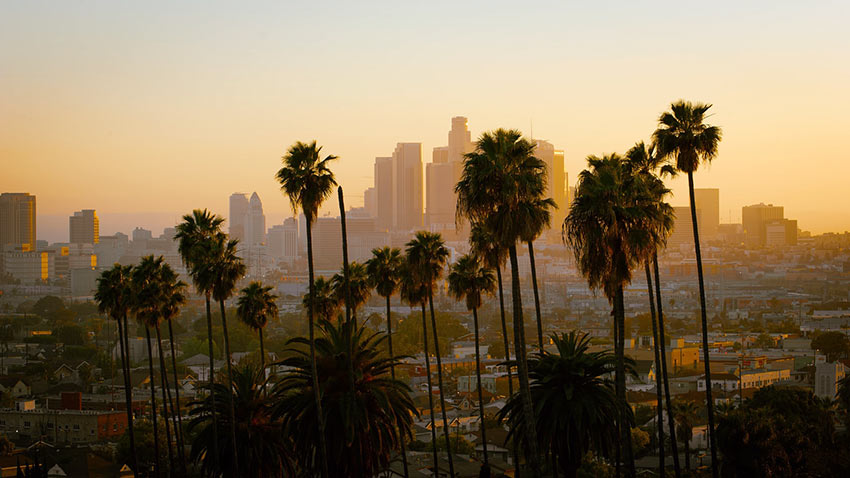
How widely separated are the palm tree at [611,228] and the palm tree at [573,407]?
4.06 ft

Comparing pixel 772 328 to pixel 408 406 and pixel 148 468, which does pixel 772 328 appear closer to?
pixel 148 468

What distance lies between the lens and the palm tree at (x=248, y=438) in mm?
31469

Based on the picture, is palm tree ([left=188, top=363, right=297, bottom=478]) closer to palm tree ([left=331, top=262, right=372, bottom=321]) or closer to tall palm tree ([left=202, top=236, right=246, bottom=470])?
tall palm tree ([left=202, top=236, right=246, bottom=470])

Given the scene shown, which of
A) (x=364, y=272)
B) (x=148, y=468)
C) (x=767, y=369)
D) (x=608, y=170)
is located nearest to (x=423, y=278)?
(x=364, y=272)

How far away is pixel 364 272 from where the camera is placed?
42938mm

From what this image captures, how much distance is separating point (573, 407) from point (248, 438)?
12.8 metres

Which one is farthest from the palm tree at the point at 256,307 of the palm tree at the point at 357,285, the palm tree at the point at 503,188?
the palm tree at the point at 503,188

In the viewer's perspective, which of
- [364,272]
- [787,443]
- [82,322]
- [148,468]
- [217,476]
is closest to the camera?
[217,476]

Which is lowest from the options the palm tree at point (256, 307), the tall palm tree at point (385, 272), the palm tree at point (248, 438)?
the palm tree at point (248, 438)

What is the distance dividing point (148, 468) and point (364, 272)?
1675 centimetres

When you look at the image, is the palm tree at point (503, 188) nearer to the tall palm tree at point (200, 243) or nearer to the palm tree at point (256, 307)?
the tall palm tree at point (200, 243)

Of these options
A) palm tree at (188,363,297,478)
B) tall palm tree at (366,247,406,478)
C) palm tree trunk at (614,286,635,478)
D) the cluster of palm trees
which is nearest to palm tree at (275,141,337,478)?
the cluster of palm trees

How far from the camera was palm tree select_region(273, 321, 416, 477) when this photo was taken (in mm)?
26547

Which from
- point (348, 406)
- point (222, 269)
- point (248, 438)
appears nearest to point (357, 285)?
point (222, 269)
